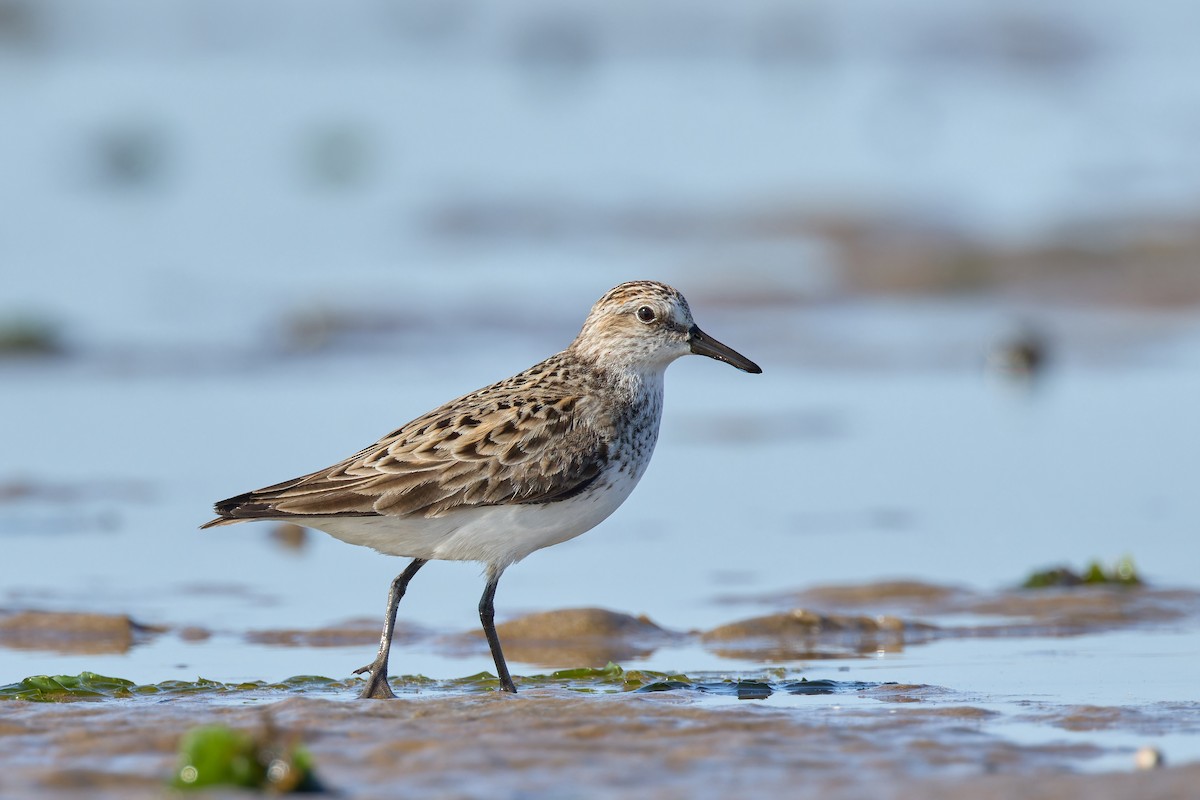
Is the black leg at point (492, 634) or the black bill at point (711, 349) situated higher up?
the black bill at point (711, 349)

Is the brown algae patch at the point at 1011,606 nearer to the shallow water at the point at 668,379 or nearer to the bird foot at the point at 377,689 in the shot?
the shallow water at the point at 668,379

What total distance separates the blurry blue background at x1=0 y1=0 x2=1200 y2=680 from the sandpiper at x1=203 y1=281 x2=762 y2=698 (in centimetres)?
90

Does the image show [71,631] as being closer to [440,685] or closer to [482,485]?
[440,685]

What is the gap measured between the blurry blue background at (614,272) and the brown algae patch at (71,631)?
246 millimetres

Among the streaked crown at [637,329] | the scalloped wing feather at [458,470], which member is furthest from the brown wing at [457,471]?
the streaked crown at [637,329]

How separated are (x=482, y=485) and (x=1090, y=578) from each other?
11.7 feet

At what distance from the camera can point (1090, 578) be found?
10.6 m

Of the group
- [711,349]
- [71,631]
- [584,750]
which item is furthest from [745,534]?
[584,750]

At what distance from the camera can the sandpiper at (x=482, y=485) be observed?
8633 mm

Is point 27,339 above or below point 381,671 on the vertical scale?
above

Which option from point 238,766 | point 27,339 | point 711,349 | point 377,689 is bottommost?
point 238,766

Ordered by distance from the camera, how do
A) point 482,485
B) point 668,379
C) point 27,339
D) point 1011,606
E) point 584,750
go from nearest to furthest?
point 584,750 → point 482,485 → point 1011,606 → point 668,379 → point 27,339

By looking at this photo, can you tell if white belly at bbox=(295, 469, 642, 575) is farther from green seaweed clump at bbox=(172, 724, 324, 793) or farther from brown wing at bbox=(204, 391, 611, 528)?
green seaweed clump at bbox=(172, 724, 324, 793)

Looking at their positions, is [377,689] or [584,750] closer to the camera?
[584,750]
